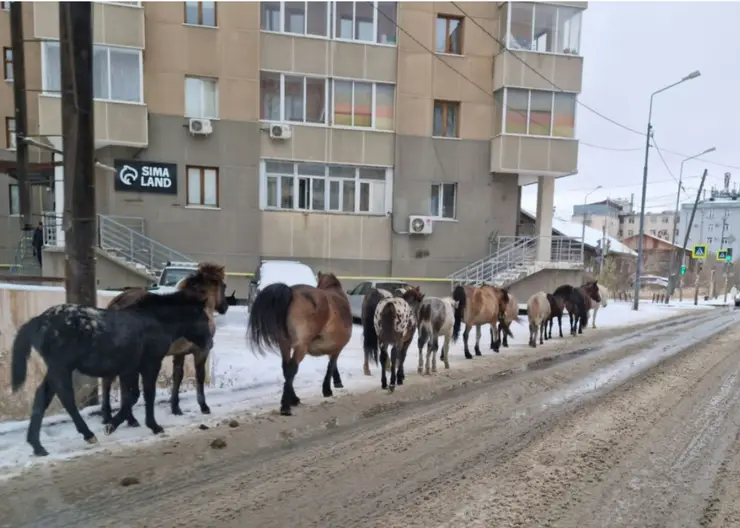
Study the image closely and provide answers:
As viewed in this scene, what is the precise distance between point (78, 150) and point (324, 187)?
47.7 feet

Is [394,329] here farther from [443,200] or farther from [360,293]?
[443,200]

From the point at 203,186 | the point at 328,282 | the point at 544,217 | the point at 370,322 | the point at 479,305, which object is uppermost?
the point at 203,186

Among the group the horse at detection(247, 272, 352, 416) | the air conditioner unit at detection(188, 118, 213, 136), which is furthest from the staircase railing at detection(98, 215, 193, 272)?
the horse at detection(247, 272, 352, 416)

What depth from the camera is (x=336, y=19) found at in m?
19.0

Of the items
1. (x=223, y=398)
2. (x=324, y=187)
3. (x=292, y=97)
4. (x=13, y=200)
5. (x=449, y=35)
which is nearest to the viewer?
(x=223, y=398)

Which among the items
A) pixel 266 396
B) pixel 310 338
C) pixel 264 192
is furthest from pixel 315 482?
pixel 264 192

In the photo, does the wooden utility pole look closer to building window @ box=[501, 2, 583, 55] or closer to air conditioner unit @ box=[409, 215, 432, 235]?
air conditioner unit @ box=[409, 215, 432, 235]

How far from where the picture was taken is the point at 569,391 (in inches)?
271

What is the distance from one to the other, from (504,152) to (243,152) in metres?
10.8

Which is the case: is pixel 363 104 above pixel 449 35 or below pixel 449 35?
below

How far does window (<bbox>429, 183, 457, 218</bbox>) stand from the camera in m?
20.6

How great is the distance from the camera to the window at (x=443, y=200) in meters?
20.6

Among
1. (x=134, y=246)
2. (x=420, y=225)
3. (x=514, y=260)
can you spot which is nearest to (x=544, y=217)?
(x=514, y=260)

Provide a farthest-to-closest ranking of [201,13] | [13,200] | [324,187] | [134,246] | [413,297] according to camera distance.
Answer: [13,200] → [324,187] → [201,13] → [134,246] → [413,297]
